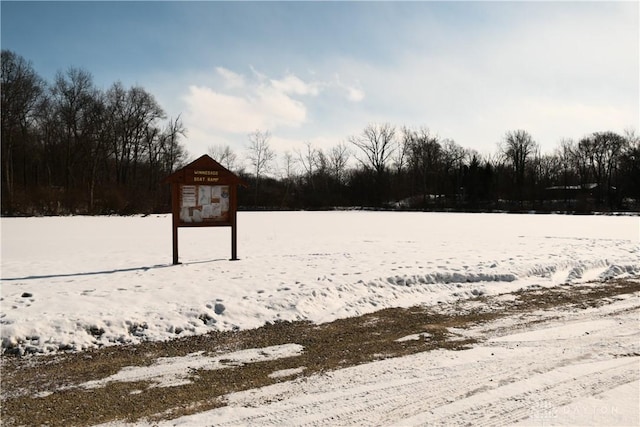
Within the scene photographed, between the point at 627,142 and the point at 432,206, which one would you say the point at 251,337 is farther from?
the point at 627,142

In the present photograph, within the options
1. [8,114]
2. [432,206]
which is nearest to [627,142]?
[432,206]

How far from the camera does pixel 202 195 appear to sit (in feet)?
36.9

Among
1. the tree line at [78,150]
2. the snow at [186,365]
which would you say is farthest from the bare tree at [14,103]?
the snow at [186,365]

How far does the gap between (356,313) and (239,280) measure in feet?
8.97

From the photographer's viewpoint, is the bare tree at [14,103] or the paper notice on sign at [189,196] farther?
the bare tree at [14,103]

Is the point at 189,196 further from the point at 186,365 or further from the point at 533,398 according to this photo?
the point at 533,398

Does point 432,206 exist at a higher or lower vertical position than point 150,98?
lower

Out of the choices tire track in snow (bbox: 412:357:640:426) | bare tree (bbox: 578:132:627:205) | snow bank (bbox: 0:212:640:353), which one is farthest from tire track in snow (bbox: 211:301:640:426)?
bare tree (bbox: 578:132:627:205)

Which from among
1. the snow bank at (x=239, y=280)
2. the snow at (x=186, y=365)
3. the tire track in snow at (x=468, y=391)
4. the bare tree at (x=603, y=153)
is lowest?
the snow at (x=186, y=365)

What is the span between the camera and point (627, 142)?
7425cm

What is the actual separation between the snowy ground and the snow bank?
3 cm

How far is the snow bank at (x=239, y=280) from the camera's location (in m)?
6.08

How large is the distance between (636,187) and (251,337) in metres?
72.2

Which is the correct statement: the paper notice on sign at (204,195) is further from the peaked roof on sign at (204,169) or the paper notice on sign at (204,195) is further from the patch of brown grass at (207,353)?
the patch of brown grass at (207,353)
